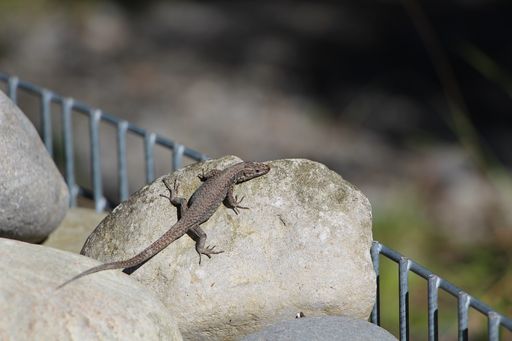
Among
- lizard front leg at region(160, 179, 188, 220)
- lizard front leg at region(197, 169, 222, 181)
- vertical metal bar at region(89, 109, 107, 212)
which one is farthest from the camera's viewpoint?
vertical metal bar at region(89, 109, 107, 212)

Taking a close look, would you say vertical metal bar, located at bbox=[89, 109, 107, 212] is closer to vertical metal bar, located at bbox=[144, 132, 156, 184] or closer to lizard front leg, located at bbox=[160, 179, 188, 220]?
vertical metal bar, located at bbox=[144, 132, 156, 184]

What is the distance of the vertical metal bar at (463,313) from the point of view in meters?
2.21

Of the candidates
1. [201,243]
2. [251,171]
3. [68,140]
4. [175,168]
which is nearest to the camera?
[201,243]

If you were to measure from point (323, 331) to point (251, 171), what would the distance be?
110 centimetres

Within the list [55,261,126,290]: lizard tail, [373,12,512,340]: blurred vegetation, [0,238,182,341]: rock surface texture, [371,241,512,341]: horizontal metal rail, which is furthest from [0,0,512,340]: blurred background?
[0,238,182,341]: rock surface texture

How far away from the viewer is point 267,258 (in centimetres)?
273

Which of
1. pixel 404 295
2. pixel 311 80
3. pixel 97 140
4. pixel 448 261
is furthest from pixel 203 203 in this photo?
pixel 311 80

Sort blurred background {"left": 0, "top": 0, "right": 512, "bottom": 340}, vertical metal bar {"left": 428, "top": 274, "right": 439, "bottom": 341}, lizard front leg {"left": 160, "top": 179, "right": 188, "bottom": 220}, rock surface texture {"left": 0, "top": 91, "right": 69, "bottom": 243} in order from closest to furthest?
vertical metal bar {"left": 428, "top": 274, "right": 439, "bottom": 341} → rock surface texture {"left": 0, "top": 91, "right": 69, "bottom": 243} → lizard front leg {"left": 160, "top": 179, "right": 188, "bottom": 220} → blurred background {"left": 0, "top": 0, "right": 512, "bottom": 340}

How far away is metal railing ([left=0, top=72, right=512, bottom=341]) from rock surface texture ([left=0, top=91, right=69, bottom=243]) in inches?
21.4

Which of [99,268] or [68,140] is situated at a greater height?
[68,140]

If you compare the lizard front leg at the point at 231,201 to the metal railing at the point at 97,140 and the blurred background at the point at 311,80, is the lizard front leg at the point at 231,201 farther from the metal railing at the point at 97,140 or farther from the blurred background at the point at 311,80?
the blurred background at the point at 311,80

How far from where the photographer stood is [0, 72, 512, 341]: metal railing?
7.30 feet

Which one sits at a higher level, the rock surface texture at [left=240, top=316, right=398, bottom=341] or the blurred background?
the blurred background

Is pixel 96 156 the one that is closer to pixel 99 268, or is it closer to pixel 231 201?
pixel 231 201
